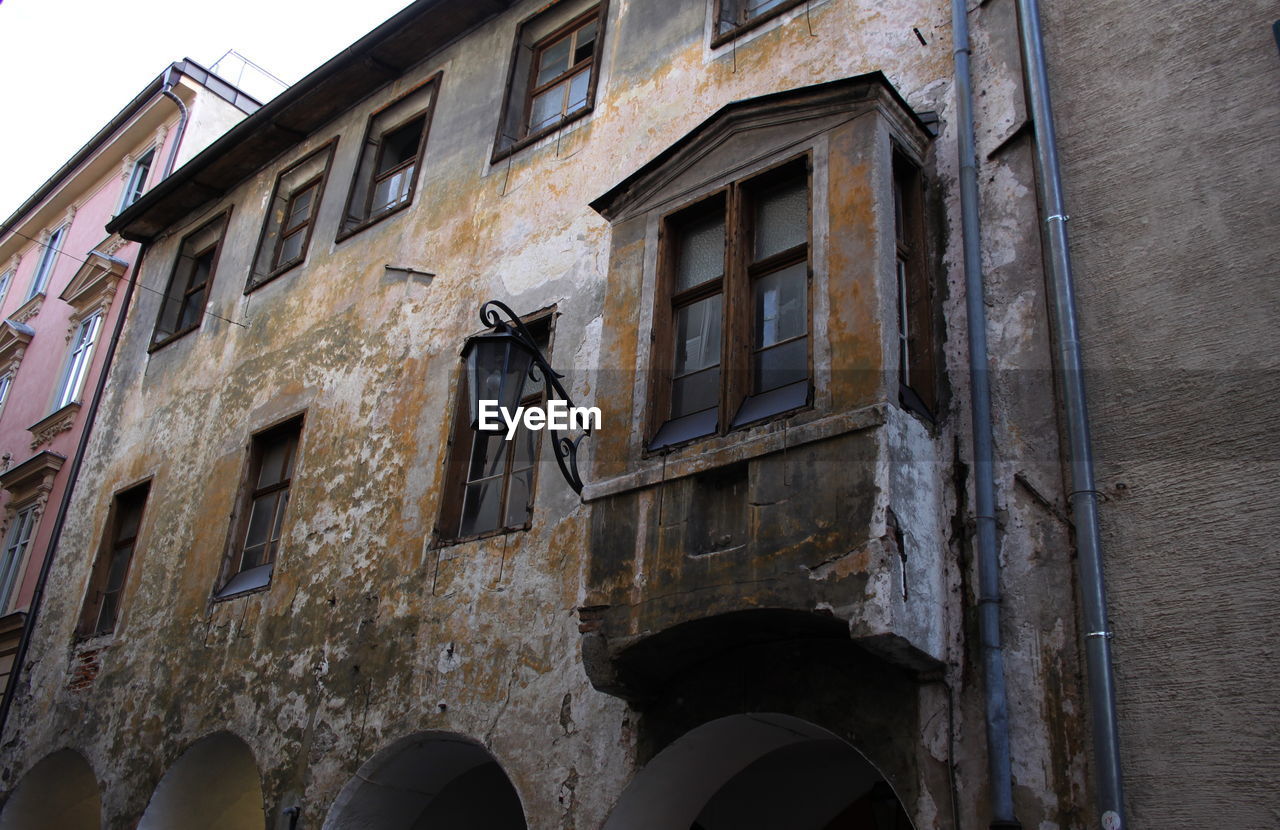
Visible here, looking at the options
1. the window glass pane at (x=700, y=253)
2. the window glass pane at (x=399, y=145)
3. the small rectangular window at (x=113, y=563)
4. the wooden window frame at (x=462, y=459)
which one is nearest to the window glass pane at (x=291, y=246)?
the window glass pane at (x=399, y=145)

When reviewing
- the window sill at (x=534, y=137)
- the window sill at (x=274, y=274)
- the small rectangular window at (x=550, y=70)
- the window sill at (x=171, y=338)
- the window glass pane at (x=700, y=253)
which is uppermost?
the small rectangular window at (x=550, y=70)

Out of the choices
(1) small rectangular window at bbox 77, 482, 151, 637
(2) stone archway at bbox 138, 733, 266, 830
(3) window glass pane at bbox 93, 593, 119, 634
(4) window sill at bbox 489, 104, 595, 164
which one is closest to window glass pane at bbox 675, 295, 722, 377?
→ (4) window sill at bbox 489, 104, 595, 164

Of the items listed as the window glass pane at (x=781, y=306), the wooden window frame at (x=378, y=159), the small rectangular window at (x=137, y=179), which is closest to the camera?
the window glass pane at (x=781, y=306)

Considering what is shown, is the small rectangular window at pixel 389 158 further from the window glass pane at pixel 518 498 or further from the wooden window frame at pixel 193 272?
the window glass pane at pixel 518 498

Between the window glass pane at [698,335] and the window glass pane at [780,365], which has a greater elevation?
the window glass pane at [698,335]

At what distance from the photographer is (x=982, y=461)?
589cm

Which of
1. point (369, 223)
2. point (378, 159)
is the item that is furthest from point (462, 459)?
point (378, 159)

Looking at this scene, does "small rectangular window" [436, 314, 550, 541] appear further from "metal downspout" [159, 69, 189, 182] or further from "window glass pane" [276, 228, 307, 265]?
"metal downspout" [159, 69, 189, 182]

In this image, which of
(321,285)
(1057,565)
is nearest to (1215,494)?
(1057,565)

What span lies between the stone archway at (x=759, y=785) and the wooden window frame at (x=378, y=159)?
6.33m

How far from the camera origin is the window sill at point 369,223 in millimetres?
11281

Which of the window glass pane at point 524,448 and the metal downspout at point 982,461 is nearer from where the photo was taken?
the metal downspout at point 982,461

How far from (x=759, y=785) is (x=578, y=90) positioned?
20.2ft

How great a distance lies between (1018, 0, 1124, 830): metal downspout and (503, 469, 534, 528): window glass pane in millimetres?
4066
